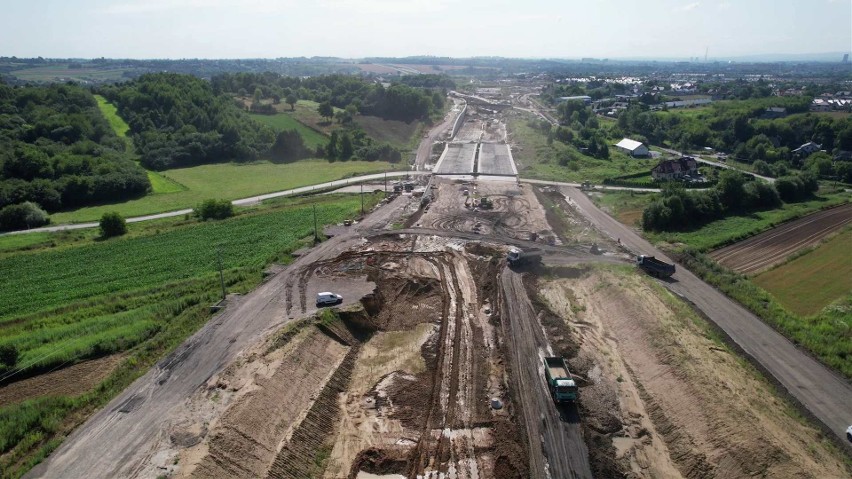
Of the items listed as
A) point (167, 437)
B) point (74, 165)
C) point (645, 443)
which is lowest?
point (645, 443)

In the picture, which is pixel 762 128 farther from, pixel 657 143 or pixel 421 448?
pixel 421 448

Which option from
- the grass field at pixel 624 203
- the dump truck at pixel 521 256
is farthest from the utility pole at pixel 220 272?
the grass field at pixel 624 203

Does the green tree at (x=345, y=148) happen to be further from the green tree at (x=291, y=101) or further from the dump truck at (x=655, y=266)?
the dump truck at (x=655, y=266)

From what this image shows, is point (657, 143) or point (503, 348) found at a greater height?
point (657, 143)

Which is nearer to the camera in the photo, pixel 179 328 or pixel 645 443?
pixel 645 443

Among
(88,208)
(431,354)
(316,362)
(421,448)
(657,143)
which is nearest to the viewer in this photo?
(421,448)

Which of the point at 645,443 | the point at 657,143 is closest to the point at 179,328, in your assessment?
the point at 645,443

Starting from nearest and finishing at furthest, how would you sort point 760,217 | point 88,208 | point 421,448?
point 421,448
point 760,217
point 88,208
